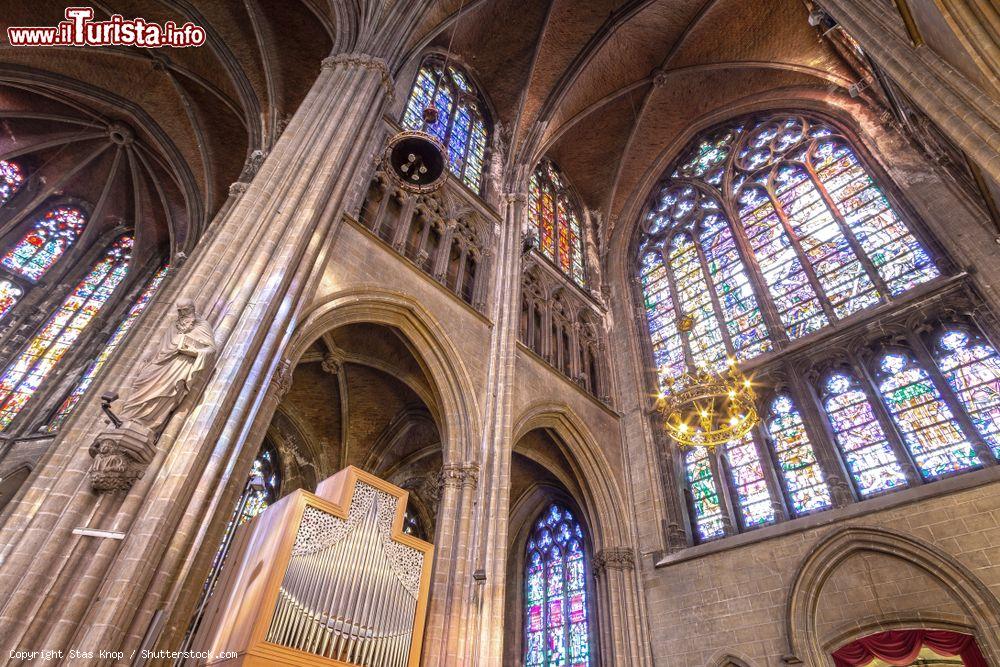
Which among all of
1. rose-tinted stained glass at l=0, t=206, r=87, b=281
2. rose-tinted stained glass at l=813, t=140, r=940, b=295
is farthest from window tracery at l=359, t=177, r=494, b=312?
rose-tinted stained glass at l=0, t=206, r=87, b=281

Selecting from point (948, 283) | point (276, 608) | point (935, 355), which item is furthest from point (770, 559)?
point (276, 608)

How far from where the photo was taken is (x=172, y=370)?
17.6 ft

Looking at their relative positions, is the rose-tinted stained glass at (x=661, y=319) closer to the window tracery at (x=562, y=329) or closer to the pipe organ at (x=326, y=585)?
the window tracery at (x=562, y=329)

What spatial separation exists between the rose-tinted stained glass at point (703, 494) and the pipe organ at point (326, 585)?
628 centimetres

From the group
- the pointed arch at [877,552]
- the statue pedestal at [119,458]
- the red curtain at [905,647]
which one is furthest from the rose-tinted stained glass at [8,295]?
the red curtain at [905,647]

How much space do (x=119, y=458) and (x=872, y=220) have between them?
42.8ft

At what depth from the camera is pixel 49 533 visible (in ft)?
14.9

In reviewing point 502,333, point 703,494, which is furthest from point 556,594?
point 502,333

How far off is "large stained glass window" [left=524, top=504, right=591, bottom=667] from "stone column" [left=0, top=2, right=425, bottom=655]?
27.4 ft

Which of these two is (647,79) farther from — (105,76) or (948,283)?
(105,76)

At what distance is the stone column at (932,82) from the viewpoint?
546cm

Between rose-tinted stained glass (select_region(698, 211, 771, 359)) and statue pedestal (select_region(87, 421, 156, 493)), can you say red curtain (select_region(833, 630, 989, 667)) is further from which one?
statue pedestal (select_region(87, 421, 156, 493))

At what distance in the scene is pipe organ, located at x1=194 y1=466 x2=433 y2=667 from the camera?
16.4 ft

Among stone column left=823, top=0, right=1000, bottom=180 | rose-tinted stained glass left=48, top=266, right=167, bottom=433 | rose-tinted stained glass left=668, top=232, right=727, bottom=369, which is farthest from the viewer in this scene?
rose-tinted stained glass left=48, top=266, right=167, bottom=433
